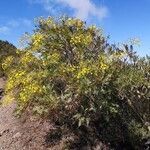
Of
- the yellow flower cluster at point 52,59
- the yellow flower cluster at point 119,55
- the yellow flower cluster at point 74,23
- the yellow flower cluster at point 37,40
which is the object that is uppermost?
the yellow flower cluster at point 74,23

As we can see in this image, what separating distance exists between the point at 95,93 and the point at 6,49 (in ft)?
78.2

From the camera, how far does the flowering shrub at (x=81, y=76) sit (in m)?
17.4

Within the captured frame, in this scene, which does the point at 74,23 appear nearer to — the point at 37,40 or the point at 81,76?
the point at 37,40

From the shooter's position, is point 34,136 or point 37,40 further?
point 34,136

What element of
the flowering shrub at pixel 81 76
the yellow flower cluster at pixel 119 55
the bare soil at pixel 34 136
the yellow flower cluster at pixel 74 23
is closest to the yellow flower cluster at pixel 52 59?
the flowering shrub at pixel 81 76

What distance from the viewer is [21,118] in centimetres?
2147

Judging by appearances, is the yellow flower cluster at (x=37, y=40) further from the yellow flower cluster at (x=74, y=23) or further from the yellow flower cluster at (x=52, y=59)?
the yellow flower cluster at (x=74, y=23)

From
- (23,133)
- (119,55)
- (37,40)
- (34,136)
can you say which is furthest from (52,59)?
(23,133)

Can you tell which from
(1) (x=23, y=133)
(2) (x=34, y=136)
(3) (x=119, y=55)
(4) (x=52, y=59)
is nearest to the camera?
(4) (x=52, y=59)

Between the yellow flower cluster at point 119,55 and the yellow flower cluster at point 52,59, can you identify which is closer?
the yellow flower cluster at point 52,59

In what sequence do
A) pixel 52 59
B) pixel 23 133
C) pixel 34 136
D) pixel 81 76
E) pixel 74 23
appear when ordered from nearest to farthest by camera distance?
pixel 81 76 → pixel 52 59 → pixel 74 23 → pixel 34 136 → pixel 23 133

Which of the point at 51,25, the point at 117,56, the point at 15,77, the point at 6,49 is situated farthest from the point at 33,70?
the point at 6,49

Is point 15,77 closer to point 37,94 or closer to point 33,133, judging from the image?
point 37,94

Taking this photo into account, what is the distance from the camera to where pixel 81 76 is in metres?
16.5
